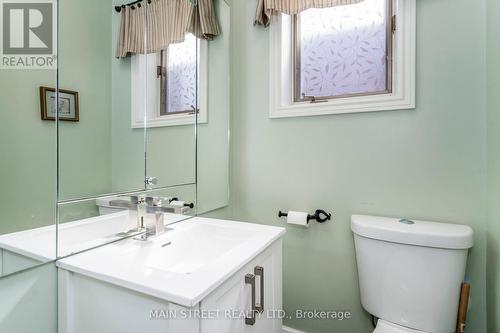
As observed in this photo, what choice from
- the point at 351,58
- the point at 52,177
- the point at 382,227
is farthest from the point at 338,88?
the point at 52,177

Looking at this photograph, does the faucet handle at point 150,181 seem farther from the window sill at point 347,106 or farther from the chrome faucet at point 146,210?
the window sill at point 347,106

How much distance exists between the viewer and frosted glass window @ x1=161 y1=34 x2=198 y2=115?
131cm

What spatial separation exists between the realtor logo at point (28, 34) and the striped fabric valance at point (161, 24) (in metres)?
0.25

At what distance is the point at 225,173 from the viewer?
1609mm

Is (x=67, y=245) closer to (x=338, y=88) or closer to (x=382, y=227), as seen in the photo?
(x=382, y=227)

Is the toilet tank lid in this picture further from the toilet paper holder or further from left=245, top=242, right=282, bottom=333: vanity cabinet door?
left=245, top=242, right=282, bottom=333: vanity cabinet door

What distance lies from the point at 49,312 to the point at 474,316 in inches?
64.4

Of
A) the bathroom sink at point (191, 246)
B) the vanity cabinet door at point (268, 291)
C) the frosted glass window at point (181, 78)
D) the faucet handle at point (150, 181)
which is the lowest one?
the vanity cabinet door at point (268, 291)

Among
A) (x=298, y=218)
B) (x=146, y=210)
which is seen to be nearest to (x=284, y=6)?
(x=298, y=218)

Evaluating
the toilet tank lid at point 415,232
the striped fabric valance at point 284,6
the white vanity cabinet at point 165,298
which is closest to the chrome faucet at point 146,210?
the white vanity cabinet at point 165,298

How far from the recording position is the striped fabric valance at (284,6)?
126 centimetres

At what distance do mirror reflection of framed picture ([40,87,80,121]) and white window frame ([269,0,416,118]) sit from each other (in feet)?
3.11

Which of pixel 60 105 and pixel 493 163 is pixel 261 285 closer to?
pixel 60 105

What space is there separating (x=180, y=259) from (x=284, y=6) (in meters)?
1.35
